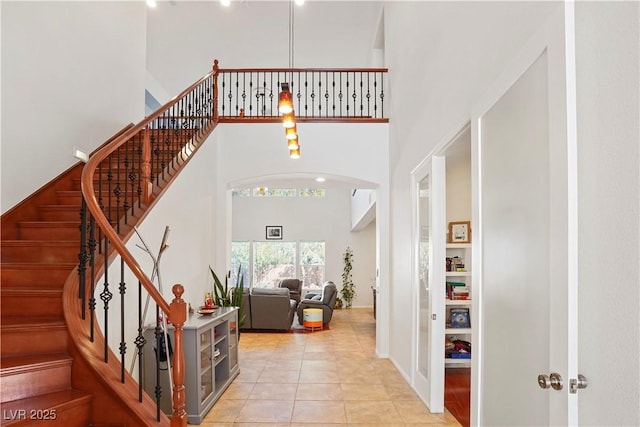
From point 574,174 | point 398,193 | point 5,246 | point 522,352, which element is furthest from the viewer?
point 398,193

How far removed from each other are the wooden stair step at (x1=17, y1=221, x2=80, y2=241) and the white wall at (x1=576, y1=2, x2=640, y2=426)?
3.60 m

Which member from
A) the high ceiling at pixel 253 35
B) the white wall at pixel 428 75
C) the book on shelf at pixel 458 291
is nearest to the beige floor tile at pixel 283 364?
the white wall at pixel 428 75

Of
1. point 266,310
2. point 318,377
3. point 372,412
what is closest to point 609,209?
point 372,412

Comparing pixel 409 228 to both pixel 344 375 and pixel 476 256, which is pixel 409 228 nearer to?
pixel 344 375

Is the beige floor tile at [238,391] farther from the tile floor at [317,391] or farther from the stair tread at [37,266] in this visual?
the stair tread at [37,266]

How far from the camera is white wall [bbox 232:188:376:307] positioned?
1353 cm

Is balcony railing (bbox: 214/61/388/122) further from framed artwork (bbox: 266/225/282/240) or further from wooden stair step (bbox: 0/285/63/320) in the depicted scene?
framed artwork (bbox: 266/225/282/240)

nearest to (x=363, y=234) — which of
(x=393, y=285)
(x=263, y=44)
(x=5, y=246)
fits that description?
(x=263, y=44)

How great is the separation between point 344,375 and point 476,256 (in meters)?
3.14

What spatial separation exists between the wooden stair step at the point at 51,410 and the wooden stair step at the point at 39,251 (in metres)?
1.23

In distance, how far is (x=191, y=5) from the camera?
7430 millimetres

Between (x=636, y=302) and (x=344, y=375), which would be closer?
(x=636, y=302)

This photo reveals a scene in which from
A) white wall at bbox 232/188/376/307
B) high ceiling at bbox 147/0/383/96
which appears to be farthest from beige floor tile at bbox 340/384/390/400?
white wall at bbox 232/188/376/307

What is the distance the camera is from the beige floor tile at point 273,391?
441cm
